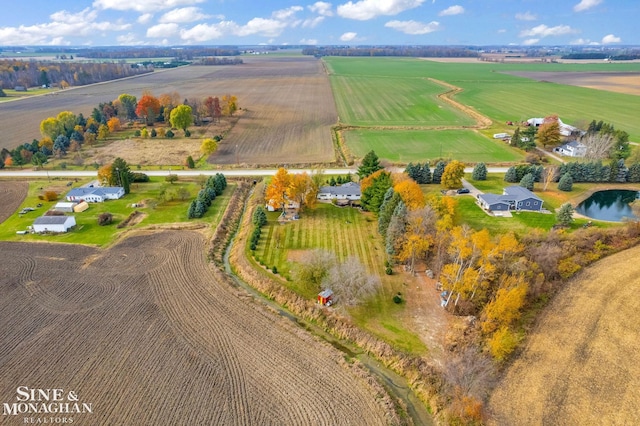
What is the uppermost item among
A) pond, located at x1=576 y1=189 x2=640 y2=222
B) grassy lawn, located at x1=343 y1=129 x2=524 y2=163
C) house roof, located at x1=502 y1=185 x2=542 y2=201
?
grassy lawn, located at x1=343 y1=129 x2=524 y2=163

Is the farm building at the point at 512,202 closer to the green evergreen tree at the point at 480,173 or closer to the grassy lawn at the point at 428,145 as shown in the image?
the green evergreen tree at the point at 480,173

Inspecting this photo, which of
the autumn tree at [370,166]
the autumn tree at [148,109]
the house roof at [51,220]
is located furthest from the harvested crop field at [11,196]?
the autumn tree at [370,166]

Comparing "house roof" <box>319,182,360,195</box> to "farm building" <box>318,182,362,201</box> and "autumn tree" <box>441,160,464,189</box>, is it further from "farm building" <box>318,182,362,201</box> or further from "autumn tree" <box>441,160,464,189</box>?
"autumn tree" <box>441,160,464,189</box>

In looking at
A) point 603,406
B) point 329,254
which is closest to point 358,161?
point 329,254

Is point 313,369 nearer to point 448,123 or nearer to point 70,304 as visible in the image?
point 70,304

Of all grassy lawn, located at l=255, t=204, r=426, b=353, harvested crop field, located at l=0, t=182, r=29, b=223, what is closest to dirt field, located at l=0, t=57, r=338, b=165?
harvested crop field, located at l=0, t=182, r=29, b=223

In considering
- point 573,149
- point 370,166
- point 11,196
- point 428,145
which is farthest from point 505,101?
point 11,196
